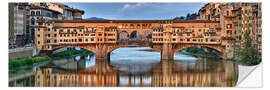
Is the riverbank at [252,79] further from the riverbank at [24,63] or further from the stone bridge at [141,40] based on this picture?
the riverbank at [24,63]

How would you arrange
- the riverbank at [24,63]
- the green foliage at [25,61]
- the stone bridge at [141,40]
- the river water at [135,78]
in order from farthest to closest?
1. the stone bridge at [141,40]
2. the green foliage at [25,61]
3. the riverbank at [24,63]
4. the river water at [135,78]

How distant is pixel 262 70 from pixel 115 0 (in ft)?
37.8

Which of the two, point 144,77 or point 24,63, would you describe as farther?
point 24,63

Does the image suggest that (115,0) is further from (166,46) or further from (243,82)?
(166,46)

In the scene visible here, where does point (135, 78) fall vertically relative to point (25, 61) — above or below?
below

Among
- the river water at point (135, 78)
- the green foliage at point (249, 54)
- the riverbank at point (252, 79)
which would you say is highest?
the green foliage at point (249, 54)

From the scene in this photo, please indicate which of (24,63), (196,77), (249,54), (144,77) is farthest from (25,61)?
(249,54)

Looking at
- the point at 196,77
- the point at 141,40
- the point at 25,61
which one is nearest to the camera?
the point at 196,77

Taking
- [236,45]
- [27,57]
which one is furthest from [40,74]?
[236,45]

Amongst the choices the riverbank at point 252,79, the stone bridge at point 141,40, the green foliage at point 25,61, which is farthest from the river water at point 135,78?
the stone bridge at point 141,40

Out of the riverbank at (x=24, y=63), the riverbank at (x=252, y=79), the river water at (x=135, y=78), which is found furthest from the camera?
the riverbank at (x=24, y=63)

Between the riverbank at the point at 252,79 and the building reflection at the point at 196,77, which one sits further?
the building reflection at the point at 196,77

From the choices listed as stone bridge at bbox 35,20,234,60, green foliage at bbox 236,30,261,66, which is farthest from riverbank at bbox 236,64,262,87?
stone bridge at bbox 35,20,234,60

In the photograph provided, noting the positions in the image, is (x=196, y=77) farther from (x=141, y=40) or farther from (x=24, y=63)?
(x=24, y=63)
